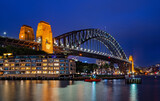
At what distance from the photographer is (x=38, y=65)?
102 m

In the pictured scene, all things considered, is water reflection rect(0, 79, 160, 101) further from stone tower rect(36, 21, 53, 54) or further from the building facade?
stone tower rect(36, 21, 53, 54)

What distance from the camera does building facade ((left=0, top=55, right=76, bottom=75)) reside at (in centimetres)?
10138

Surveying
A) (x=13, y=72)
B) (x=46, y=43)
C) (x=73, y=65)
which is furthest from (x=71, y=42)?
(x=13, y=72)

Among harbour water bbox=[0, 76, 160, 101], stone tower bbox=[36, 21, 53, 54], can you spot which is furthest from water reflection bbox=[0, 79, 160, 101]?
stone tower bbox=[36, 21, 53, 54]

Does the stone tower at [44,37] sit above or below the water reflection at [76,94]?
above

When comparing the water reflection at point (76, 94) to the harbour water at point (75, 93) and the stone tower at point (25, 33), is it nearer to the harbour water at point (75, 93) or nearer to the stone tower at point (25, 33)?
the harbour water at point (75, 93)

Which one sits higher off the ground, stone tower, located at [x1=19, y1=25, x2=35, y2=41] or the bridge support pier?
stone tower, located at [x1=19, y1=25, x2=35, y2=41]

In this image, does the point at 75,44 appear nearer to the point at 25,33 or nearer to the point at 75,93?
the point at 25,33

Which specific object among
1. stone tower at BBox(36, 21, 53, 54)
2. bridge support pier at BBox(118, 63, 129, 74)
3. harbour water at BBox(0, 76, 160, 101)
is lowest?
harbour water at BBox(0, 76, 160, 101)

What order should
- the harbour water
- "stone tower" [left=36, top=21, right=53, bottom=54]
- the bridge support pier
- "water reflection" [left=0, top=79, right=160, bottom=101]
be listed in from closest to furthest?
"water reflection" [left=0, top=79, right=160, bottom=101] → the harbour water → "stone tower" [left=36, top=21, right=53, bottom=54] → the bridge support pier

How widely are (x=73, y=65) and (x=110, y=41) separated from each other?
83.1m

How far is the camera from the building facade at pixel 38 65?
10138 centimetres

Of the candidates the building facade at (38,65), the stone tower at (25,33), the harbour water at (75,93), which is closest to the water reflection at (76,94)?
the harbour water at (75,93)

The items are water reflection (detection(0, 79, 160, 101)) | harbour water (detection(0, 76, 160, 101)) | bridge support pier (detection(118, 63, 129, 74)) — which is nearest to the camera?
water reflection (detection(0, 79, 160, 101))
